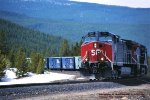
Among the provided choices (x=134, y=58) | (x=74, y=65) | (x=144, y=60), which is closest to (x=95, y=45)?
(x=134, y=58)

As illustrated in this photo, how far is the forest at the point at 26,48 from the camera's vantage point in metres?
40.0

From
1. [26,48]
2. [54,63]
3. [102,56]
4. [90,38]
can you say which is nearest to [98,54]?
[102,56]

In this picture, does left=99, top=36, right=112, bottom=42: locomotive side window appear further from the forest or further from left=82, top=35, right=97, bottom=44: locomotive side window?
the forest

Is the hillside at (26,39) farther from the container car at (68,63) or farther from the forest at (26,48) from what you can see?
the container car at (68,63)

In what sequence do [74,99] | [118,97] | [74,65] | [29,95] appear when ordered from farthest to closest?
[74,65] < [29,95] < [118,97] < [74,99]

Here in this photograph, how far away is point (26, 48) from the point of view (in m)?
130

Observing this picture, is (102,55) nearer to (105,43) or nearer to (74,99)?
(105,43)

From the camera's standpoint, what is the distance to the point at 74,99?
10.2m

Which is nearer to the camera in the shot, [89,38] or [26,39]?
[89,38]

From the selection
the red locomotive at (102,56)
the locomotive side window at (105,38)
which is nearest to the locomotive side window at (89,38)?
the red locomotive at (102,56)

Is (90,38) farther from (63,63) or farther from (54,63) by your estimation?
(54,63)

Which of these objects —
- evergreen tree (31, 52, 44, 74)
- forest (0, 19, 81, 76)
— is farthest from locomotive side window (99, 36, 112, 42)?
evergreen tree (31, 52, 44, 74)

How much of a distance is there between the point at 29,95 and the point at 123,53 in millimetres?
13054

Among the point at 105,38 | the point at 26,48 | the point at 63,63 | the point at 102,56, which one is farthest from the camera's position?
the point at 26,48
